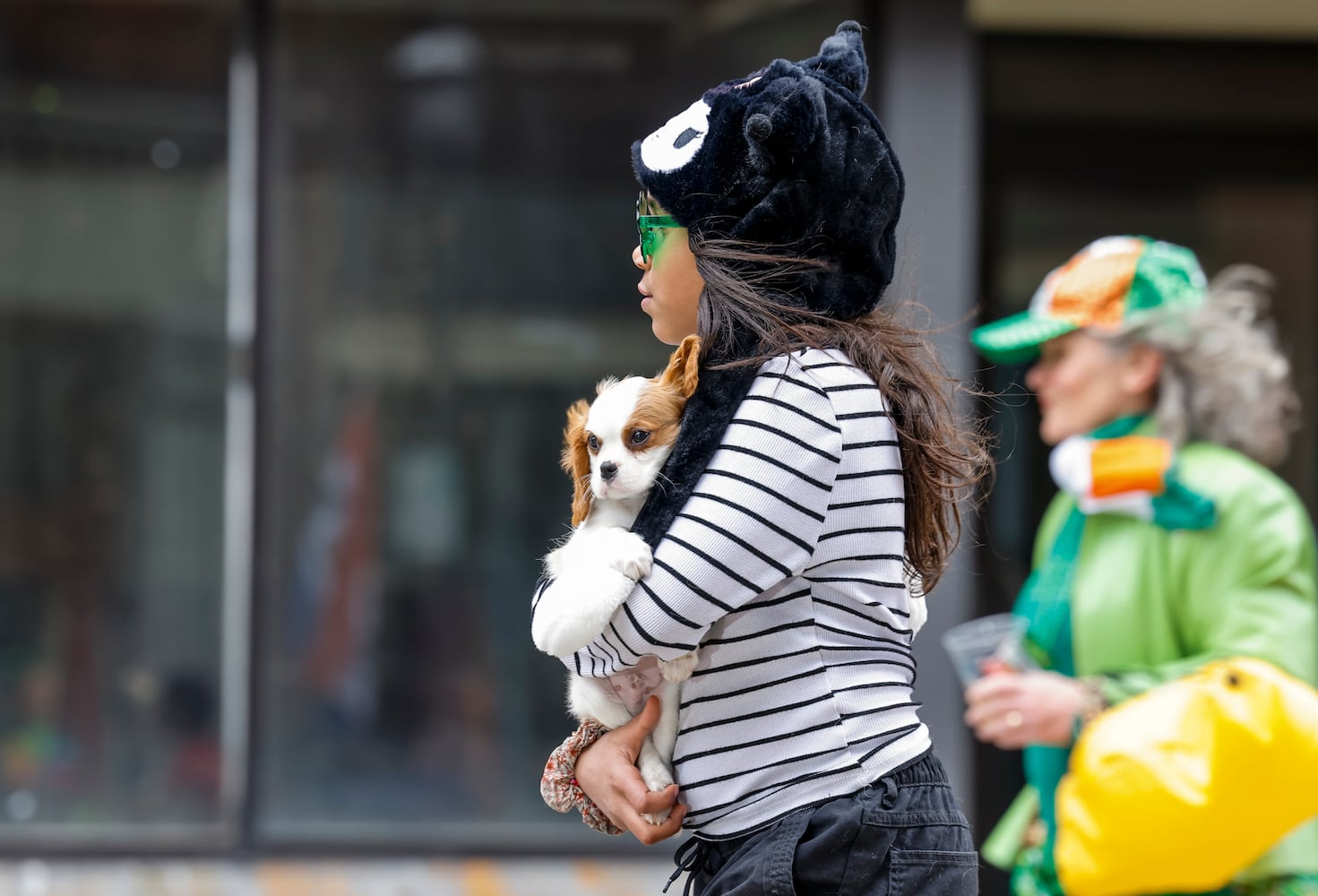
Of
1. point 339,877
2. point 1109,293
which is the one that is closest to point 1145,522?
point 1109,293

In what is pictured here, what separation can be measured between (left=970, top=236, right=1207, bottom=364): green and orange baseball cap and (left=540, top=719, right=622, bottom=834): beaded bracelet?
162 cm

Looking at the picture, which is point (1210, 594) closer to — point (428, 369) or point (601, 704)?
point (601, 704)

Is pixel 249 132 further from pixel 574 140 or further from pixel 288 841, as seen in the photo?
pixel 288 841

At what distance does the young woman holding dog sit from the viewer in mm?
1600

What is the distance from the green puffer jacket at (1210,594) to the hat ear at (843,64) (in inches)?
51.1

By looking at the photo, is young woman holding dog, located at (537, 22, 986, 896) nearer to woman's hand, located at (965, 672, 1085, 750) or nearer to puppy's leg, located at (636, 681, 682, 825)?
puppy's leg, located at (636, 681, 682, 825)

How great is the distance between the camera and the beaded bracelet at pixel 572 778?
1.85 meters

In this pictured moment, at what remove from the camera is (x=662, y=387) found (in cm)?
176

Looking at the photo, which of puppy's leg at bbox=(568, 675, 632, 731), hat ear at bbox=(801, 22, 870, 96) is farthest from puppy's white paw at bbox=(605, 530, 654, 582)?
hat ear at bbox=(801, 22, 870, 96)

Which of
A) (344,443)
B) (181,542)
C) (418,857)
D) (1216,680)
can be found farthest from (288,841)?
(1216,680)

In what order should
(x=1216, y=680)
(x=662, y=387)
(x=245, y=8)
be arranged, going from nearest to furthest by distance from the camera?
1. (x=662, y=387)
2. (x=1216, y=680)
3. (x=245, y=8)

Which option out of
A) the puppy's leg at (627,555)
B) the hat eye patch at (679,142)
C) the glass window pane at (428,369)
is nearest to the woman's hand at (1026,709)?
the puppy's leg at (627,555)

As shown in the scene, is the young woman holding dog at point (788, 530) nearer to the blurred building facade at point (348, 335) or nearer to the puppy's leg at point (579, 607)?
the puppy's leg at point (579, 607)

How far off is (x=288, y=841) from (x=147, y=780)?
25.4 inches
